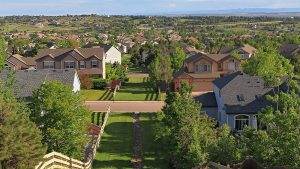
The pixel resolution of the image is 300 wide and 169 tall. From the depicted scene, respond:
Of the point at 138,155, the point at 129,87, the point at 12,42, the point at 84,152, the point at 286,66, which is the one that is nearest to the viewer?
the point at 84,152

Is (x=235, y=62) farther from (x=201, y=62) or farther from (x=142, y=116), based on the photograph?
(x=142, y=116)

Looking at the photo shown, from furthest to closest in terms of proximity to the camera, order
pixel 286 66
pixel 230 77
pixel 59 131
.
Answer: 1. pixel 286 66
2. pixel 230 77
3. pixel 59 131

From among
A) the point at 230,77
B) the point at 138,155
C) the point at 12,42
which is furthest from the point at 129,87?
the point at 12,42

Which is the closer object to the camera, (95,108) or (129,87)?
(95,108)

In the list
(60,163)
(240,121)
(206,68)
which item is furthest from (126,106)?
(60,163)

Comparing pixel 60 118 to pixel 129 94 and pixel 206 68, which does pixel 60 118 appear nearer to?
pixel 129 94

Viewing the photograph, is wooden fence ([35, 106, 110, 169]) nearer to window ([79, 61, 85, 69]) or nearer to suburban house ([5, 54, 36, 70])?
window ([79, 61, 85, 69])

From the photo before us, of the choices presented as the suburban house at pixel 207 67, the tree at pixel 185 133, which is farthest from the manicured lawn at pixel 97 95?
the tree at pixel 185 133

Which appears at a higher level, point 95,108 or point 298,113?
point 298,113
